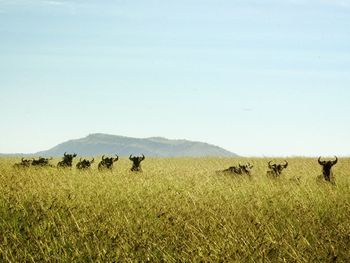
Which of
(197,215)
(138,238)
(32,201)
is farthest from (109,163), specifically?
(138,238)

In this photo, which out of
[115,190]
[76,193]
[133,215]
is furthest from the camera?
[115,190]

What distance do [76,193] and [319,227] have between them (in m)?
5.13

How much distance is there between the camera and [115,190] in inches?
410

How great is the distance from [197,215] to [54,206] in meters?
2.45

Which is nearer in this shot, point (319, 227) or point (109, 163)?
point (319, 227)

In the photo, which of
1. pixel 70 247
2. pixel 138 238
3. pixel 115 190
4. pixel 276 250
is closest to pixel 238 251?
pixel 276 250

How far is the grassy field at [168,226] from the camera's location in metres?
5.31

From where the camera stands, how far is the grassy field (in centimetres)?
531

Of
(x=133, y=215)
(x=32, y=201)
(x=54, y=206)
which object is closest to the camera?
(x=133, y=215)

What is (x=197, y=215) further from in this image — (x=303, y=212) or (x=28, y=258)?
(x=28, y=258)

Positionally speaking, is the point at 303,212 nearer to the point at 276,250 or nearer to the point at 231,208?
the point at 231,208

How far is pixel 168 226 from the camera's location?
22.1 feet

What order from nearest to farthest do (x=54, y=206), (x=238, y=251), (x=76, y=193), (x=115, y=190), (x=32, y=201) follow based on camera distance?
(x=238, y=251), (x=54, y=206), (x=32, y=201), (x=76, y=193), (x=115, y=190)

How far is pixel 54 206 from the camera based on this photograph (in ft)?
26.2
